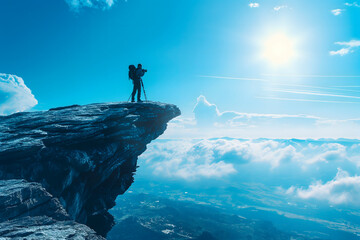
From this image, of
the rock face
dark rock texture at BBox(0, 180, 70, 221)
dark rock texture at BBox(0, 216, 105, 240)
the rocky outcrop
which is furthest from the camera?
the rock face

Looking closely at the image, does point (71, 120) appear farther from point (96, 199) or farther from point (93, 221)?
point (93, 221)

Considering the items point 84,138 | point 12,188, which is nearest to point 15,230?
point 12,188

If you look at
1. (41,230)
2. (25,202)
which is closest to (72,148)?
(25,202)

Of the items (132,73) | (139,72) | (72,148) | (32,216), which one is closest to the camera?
(32,216)

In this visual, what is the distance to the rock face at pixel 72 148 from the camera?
17.7 m

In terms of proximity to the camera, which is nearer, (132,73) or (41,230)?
(41,230)

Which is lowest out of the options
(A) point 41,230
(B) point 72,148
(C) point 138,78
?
(A) point 41,230

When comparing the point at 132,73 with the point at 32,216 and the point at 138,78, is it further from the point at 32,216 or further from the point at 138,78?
the point at 32,216

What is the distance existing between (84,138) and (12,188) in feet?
31.8

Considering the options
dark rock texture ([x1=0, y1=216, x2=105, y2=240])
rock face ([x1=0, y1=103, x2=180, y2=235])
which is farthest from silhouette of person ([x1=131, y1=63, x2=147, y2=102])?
dark rock texture ([x1=0, y1=216, x2=105, y2=240])

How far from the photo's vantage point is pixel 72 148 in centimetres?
2192

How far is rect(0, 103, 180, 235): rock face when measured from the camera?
17.7 m

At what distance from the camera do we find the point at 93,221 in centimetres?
3503

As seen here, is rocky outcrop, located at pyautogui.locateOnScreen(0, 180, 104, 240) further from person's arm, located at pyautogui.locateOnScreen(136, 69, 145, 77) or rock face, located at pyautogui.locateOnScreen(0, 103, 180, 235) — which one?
person's arm, located at pyautogui.locateOnScreen(136, 69, 145, 77)
